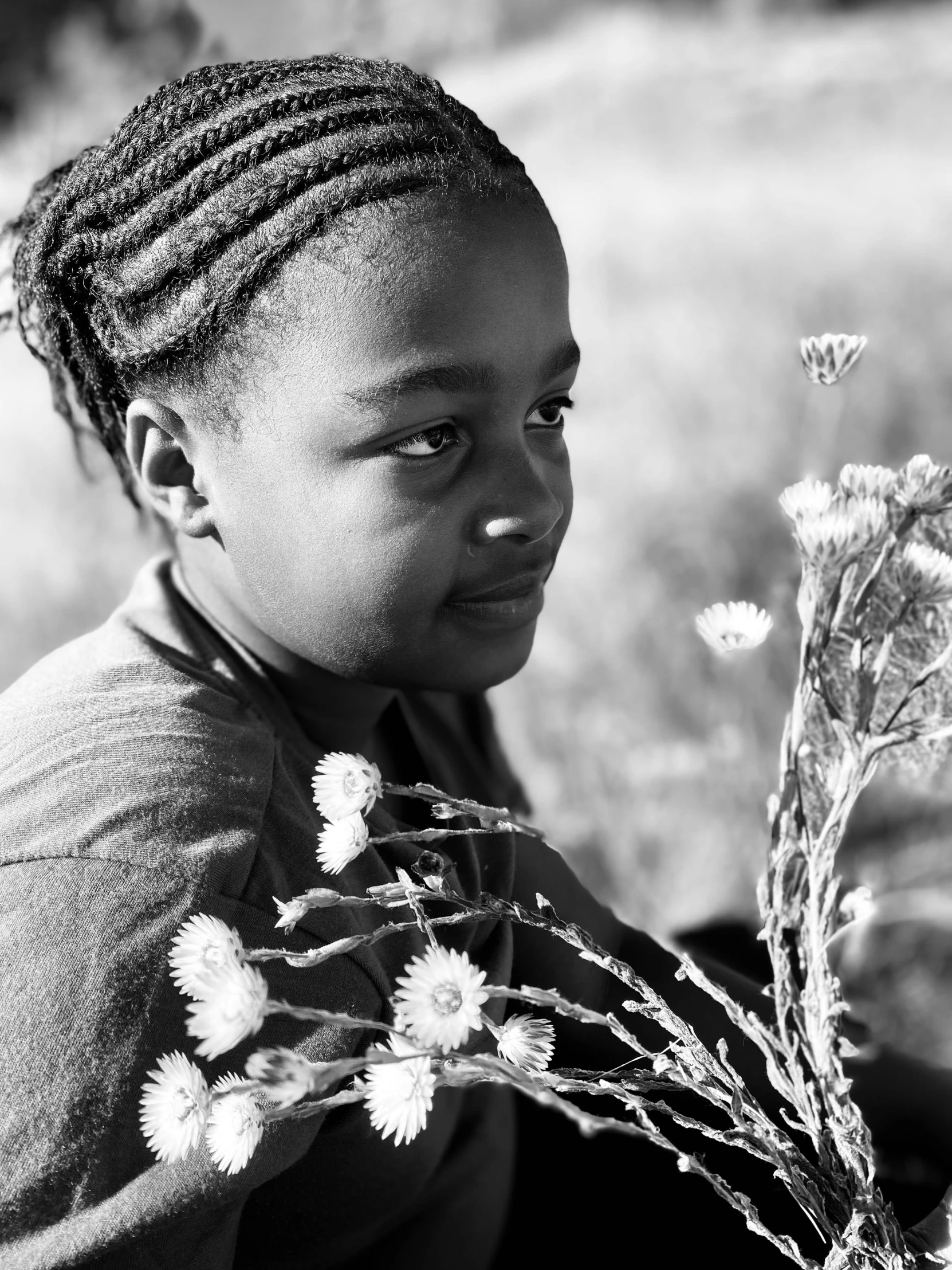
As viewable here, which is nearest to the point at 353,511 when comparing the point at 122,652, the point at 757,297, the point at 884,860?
the point at 122,652

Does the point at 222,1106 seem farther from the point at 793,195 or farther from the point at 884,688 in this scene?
the point at 793,195

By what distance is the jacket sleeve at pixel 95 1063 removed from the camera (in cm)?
78

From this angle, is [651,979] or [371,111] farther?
[651,979]

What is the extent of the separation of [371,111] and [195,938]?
0.66 metres

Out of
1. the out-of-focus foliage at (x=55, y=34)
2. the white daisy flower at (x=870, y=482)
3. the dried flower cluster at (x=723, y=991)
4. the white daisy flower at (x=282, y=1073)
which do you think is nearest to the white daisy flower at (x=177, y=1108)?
the dried flower cluster at (x=723, y=991)

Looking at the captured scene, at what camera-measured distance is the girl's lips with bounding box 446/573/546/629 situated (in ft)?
3.32

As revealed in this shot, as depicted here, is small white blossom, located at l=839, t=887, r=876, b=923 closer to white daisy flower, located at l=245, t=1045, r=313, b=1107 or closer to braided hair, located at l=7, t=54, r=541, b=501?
white daisy flower, located at l=245, t=1045, r=313, b=1107

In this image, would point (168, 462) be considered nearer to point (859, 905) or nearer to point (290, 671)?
point (290, 671)

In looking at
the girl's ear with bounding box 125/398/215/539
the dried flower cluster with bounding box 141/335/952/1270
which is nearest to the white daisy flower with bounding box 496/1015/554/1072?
the dried flower cluster with bounding box 141/335/952/1270

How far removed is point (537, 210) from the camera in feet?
3.32

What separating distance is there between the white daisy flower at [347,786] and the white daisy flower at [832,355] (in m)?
0.33

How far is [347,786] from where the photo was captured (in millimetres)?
705

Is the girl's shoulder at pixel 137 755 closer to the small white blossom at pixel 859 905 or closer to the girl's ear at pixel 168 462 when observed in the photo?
the girl's ear at pixel 168 462

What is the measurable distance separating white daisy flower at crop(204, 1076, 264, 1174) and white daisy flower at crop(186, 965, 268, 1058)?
2.4 inches
